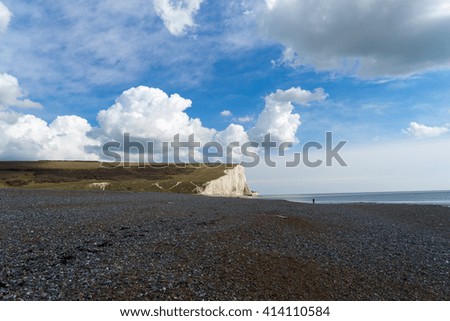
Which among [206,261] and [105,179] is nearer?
[206,261]

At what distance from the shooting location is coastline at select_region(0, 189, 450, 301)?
1002cm

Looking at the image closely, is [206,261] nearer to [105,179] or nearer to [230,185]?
[105,179]

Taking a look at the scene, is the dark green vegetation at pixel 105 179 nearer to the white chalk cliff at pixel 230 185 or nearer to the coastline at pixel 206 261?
the white chalk cliff at pixel 230 185

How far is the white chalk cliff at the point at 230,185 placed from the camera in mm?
94981

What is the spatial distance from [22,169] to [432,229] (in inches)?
5602

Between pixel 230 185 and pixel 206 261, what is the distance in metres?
103

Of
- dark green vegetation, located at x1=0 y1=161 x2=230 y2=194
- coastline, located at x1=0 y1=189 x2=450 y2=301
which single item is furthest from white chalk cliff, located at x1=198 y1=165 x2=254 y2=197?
coastline, located at x1=0 y1=189 x2=450 y2=301

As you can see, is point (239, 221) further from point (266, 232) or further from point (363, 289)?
point (363, 289)

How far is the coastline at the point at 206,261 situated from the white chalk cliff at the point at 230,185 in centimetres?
7019

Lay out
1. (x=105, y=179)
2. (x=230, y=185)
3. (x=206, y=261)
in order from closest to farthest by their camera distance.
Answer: (x=206, y=261) → (x=105, y=179) → (x=230, y=185)

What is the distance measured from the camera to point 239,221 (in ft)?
70.9

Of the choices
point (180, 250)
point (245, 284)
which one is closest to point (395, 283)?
point (245, 284)

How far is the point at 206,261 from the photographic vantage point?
12.5 m

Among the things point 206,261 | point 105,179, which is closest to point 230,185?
point 105,179
